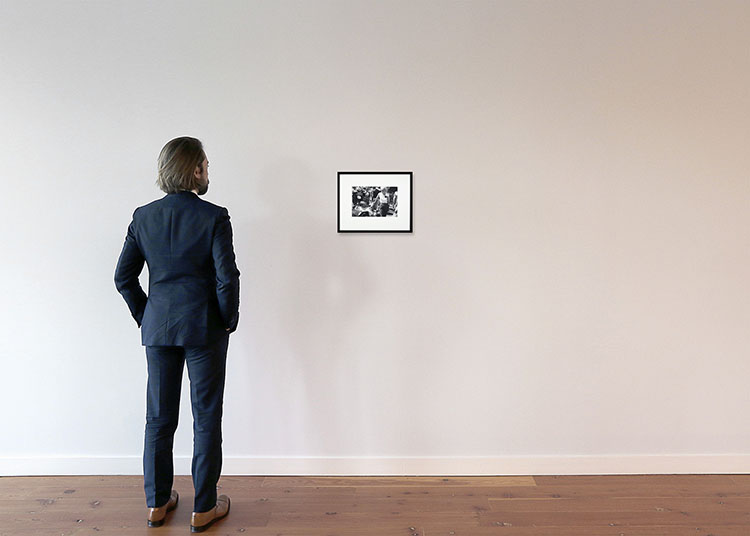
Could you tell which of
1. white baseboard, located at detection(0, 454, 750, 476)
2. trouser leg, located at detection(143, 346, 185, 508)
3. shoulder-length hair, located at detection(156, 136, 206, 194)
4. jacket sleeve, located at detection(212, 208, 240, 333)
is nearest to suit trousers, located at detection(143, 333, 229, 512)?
trouser leg, located at detection(143, 346, 185, 508)

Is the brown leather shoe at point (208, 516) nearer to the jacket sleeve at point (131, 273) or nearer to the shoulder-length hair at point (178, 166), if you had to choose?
the jacket sleeve at point (131, 273)

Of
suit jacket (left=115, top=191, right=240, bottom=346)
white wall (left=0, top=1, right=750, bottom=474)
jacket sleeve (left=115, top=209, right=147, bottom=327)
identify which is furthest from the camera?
white wall (left=0, top=1, right=750, bottom=474)

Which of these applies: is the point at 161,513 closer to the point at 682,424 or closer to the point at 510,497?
the point at 510,497

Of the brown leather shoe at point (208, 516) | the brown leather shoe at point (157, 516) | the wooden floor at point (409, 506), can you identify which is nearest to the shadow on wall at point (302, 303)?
the wooden floor at point (409, 506)

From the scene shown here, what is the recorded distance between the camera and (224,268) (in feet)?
7.55

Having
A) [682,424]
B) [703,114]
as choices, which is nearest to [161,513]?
[682,424]

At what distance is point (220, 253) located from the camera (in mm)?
2301

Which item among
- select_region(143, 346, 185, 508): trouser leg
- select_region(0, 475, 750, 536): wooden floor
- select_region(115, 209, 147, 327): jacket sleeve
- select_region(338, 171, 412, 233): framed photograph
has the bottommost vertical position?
select_region(0, 475, 750, 536): wooden floor

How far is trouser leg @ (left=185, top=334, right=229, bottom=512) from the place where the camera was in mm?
2341

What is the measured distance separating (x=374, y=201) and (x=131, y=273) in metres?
1.22

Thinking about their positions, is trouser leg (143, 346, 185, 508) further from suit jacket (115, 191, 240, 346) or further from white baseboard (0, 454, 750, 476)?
white baseboard (0, 454, 750, 476)

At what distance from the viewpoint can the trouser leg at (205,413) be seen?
234 cm

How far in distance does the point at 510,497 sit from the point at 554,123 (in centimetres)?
190

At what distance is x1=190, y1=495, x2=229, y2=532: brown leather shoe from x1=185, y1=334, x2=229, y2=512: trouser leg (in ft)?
0.08
